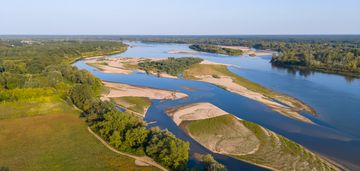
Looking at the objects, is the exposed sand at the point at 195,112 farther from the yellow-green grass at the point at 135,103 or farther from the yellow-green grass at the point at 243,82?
the yellow-green grass at the point at 243,82

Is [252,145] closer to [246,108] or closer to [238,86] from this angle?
[246,108]

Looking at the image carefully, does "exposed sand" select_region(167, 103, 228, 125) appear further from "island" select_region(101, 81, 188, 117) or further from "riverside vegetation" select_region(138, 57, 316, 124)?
"riverside vegetation" select_region(138, 57, 316, 124)

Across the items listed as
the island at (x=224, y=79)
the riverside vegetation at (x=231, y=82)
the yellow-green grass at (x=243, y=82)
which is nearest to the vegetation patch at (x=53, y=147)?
the island at (x=224, y=79)

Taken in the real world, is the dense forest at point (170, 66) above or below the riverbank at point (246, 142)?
above

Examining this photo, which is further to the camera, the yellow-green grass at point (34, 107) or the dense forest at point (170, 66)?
the dense forest at point (170, 66)

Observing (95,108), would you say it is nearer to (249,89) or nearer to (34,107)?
(34,107)

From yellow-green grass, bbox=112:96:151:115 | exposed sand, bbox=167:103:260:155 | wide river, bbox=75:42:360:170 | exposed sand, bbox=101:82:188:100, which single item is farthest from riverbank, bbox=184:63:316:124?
yellow-green grass, bbox=112:96:151:115
